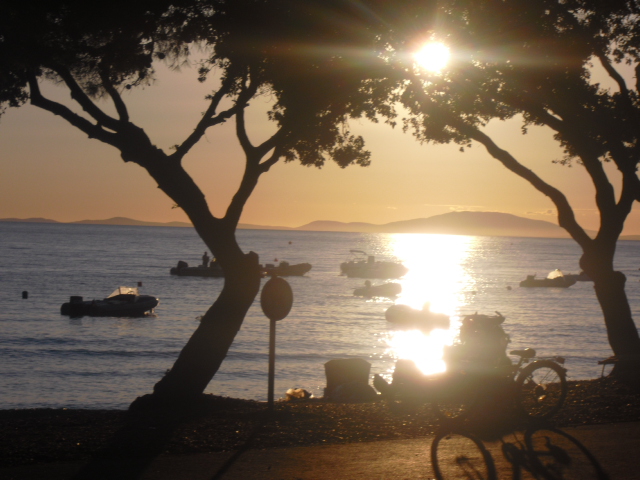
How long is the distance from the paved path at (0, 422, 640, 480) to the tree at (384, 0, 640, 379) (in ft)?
17.9

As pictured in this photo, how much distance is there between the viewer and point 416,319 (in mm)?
48719

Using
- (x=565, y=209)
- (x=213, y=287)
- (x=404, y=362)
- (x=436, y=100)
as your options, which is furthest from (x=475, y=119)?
(x=213, y=287)

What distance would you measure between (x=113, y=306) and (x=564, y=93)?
43.9 metres

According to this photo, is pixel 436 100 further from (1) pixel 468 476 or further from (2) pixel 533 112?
(1) pixel 468 476

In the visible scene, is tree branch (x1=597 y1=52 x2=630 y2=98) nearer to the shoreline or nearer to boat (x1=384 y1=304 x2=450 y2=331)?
the shoreline

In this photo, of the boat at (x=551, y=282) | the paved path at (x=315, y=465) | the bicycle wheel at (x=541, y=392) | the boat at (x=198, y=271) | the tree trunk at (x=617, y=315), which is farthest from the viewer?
the boat at (x=198, y=271)

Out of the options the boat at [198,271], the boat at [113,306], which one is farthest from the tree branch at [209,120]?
the boat at [198,271]

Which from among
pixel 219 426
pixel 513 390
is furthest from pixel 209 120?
pixel 513 390

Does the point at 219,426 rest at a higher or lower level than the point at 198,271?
higher

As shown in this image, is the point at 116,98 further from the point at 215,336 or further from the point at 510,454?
the point at 510,454

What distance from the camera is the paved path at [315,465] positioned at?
5527 millimetres

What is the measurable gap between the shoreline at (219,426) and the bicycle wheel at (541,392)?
196 millimetres

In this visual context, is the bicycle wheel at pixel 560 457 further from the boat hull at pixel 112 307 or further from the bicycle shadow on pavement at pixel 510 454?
the boat hull at pixel 112 307

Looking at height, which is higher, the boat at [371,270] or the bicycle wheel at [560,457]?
the bicycle wheel at [560,457]
